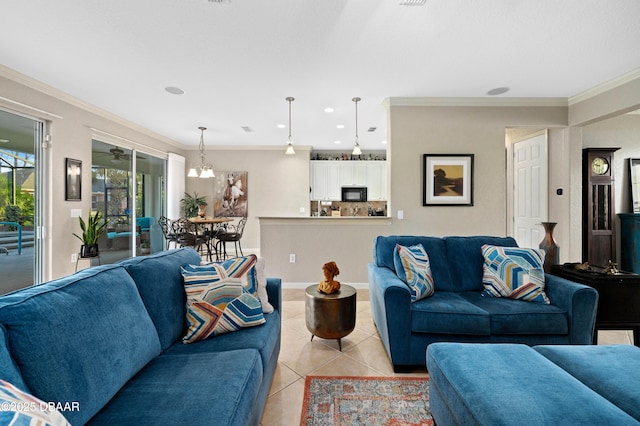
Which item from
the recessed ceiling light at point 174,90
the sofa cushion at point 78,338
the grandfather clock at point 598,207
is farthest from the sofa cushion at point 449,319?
the recessed ceiling light at point 174,90

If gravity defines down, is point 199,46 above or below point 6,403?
above

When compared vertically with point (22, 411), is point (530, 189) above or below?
above

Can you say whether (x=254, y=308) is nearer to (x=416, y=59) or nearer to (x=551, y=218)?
(x=416, y=59)

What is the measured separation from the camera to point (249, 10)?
2.11 metres

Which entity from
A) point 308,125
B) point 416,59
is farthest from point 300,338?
point 308,125

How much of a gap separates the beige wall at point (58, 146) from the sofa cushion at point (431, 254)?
13.3 feet

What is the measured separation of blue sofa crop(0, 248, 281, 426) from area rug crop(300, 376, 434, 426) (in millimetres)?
405

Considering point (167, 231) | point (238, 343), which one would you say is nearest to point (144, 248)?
point (167, 231)

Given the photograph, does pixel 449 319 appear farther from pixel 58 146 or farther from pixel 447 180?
pixel 58 146

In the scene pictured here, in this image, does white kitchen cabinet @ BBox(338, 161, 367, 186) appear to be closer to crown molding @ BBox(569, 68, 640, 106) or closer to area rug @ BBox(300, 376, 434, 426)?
crown molding @ BBox(569, 68, 640, 106)

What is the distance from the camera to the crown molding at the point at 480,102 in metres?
3.83

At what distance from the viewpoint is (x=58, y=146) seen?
372cm

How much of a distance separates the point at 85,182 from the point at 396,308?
4.68 metres

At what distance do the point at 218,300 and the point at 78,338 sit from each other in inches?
27.9
